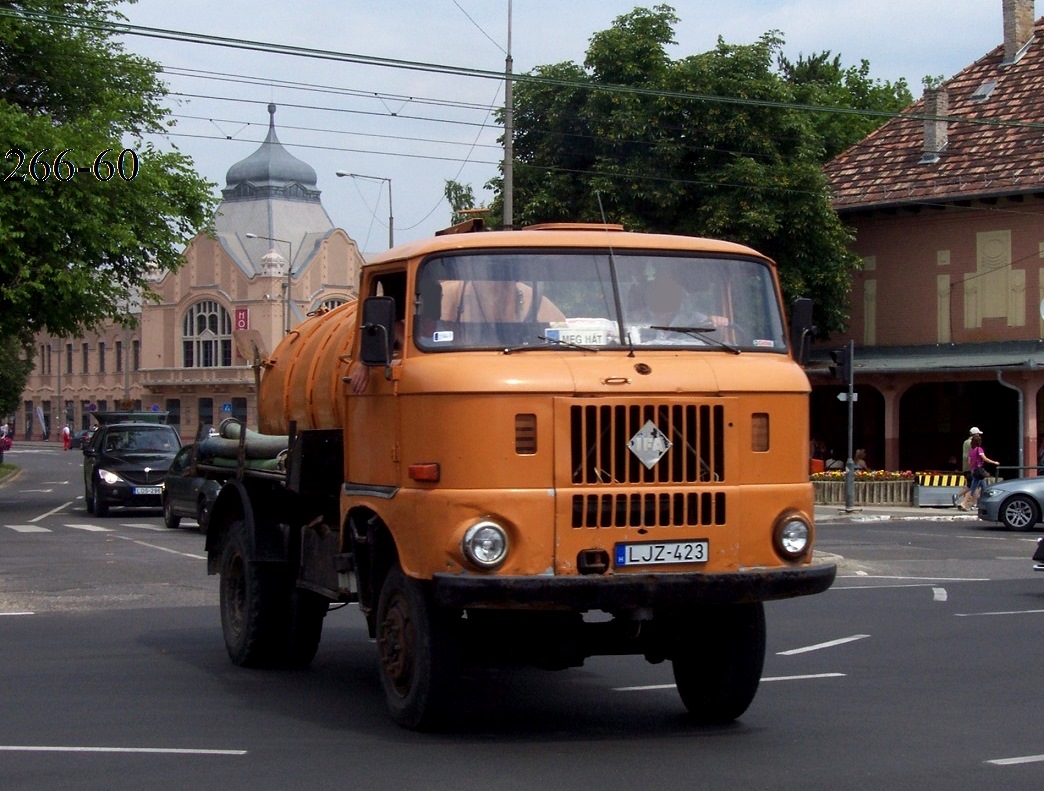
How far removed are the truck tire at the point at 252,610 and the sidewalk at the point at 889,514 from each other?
21.2 meters

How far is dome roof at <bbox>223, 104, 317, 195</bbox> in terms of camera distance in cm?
9906

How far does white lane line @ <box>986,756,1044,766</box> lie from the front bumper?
1.33 m

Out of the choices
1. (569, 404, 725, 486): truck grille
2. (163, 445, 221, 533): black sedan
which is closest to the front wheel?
(163, 445, 221, 533): black sedan

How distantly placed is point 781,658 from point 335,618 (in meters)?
4.99

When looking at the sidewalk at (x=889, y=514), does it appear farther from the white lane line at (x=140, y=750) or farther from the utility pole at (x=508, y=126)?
the white lane line at (x=140, y=750)

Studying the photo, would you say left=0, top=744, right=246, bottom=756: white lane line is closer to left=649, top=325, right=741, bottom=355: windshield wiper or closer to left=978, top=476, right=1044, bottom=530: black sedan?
left=649, top=325, right=741, bottom=355: windshield wiper

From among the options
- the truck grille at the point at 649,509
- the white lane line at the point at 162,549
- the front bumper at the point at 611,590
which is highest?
the truck grille at the point at 649,509

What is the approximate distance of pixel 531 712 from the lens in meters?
9.76

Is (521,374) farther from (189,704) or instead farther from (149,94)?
(149,94)

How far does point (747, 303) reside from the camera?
9.26 meters

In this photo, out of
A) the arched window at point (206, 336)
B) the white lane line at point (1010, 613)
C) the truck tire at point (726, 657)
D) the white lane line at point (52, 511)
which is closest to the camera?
the truck tire at point (726, 657)

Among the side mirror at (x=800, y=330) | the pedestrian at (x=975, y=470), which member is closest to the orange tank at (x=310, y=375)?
the side mirror at (x=800, y=330)

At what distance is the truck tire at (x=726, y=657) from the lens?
913 cm

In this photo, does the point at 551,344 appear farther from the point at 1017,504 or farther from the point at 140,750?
the point at 1017,504
